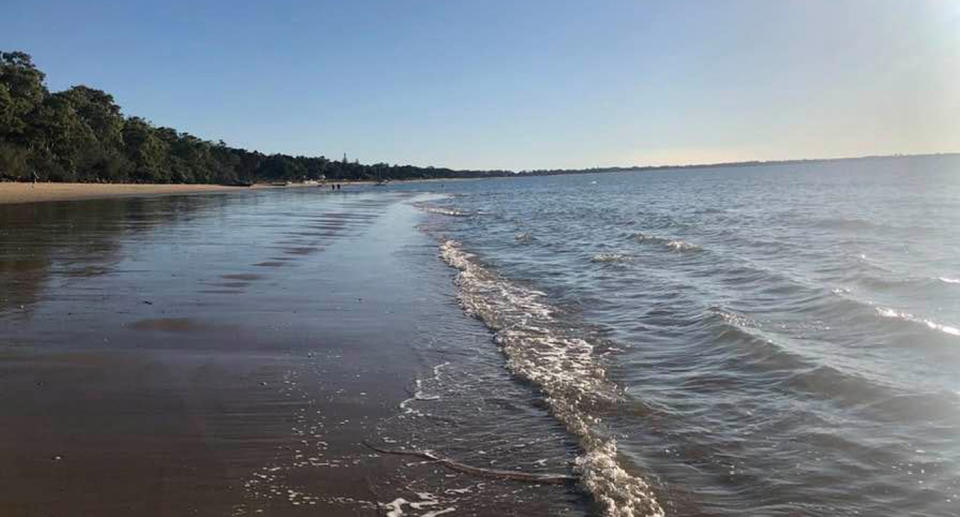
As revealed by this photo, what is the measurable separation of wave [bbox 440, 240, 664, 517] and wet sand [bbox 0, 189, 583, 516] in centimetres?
22

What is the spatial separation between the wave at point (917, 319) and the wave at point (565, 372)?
4.50m

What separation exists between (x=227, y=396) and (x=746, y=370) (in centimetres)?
552

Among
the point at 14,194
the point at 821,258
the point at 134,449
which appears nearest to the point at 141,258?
the point at 134,449

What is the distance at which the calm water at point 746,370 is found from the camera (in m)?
4.76

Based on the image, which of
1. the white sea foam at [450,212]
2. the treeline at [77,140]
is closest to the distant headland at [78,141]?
the treeline at [77,140]

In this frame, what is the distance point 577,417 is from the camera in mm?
6031

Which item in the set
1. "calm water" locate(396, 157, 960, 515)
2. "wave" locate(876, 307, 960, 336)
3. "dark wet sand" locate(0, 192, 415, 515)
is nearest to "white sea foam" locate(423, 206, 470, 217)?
"calm water" locate(396, 157, 960, 515)

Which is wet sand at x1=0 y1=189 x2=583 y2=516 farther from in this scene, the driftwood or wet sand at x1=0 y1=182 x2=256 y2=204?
wet sand at x1=0 y1=182 x2=256 y2=204

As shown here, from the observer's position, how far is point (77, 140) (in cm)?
6888

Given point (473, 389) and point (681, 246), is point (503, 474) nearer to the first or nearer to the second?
point (473, 389)

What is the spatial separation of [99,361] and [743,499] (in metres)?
6.31

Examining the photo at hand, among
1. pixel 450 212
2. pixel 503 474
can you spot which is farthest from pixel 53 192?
Answer: pixel 503 474

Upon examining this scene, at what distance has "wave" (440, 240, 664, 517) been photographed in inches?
180

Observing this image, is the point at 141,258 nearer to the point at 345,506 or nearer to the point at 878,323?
the point at 345,506
